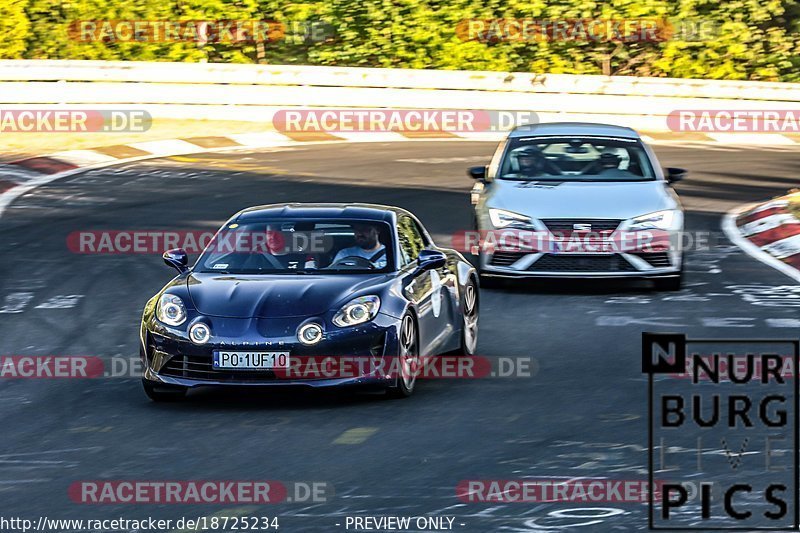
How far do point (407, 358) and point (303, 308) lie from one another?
0.77m

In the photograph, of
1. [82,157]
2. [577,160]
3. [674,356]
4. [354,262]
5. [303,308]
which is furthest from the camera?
[82,157]

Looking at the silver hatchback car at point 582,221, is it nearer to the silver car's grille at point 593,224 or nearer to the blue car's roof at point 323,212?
the silver car's grille at point 593,224

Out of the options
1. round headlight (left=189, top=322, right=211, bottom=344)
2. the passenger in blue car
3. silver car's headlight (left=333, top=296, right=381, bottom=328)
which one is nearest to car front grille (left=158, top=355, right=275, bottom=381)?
round headlight (left=189, top=322, right=211, bottom=344)

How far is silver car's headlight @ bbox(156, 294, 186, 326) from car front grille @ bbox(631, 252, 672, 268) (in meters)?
5.51

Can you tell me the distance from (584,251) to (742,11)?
63.5ft

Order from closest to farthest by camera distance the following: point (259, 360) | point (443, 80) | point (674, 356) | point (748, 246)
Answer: point (259, 360), point (674, 356), point (748, 246), point (443, 80)

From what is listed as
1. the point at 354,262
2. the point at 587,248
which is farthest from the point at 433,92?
the point at 354,262

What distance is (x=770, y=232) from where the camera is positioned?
18.4 metres

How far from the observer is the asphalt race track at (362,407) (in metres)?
7.99

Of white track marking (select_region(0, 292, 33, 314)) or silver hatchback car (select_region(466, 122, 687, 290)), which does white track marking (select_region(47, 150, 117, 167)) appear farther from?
silver hatchback car (select_region(466, 122, 687, 290))

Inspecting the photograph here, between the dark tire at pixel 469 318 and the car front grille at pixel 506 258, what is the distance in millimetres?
2282

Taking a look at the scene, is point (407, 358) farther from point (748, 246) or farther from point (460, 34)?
point (460, 34)

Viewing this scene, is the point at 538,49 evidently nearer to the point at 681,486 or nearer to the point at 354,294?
the point at 354,294

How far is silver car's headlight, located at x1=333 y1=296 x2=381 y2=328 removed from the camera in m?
10.4
